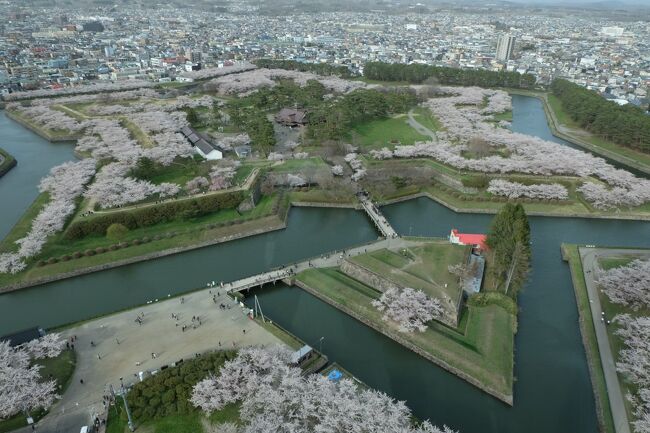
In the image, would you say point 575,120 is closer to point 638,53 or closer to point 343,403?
point 343,403

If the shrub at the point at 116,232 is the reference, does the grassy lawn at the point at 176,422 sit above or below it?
below

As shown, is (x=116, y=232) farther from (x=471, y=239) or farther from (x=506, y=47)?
(x=506, y=47)

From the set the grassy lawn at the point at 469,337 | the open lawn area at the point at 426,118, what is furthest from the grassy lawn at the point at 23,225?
the open lawn area at the point at 426,118

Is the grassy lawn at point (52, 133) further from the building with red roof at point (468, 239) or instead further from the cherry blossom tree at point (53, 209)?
the building with red roof at point (468, 239)

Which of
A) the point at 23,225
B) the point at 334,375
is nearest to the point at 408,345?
the point at 334,375

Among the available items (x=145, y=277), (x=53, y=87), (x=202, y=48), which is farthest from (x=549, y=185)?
(x=202, y=48)

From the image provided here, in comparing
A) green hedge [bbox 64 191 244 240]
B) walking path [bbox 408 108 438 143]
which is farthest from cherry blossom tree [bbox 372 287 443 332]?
walking path [bbox 408 108 438 143]

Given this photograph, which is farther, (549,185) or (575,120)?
(575,120)
